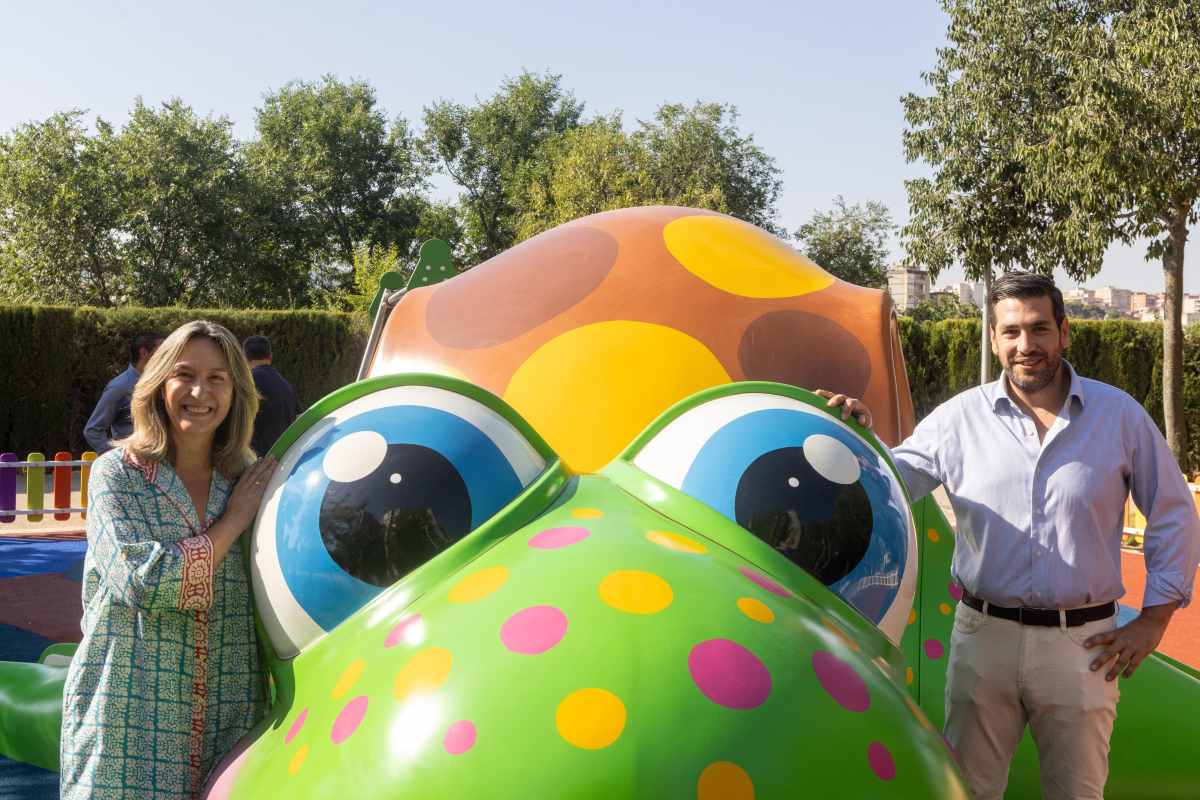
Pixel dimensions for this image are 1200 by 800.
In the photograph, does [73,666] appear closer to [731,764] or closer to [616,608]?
[616,608]

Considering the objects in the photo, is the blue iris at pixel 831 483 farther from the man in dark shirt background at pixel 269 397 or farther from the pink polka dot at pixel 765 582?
the man in dark shirt background at pixel 269 397

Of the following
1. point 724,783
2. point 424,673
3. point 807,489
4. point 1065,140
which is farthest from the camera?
point 1065,140

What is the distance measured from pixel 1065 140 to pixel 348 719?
12.8 meters

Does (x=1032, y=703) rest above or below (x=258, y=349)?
below

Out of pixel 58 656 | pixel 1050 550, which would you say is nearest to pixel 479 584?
pixel 1050 550

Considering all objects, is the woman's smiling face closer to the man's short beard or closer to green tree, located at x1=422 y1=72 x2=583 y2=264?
the man's short beard

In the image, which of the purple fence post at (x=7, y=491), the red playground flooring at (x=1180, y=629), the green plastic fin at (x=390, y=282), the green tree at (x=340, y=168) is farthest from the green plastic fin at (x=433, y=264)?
the green tree at (x=340, y=168)

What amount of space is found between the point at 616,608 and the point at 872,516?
23.9 inches

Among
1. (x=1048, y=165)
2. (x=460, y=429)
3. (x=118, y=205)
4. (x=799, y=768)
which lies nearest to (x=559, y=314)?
(x=460, y=429)

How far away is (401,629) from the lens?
1.42m

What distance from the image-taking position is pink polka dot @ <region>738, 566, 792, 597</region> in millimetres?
1479

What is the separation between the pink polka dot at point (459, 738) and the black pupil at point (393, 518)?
1.40ft

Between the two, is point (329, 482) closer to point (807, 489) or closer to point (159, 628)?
point (159, 628)

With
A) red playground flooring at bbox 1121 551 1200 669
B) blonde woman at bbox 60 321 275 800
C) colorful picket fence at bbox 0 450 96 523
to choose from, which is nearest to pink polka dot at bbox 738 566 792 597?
blonde woman at bbox 60 321 275 800
